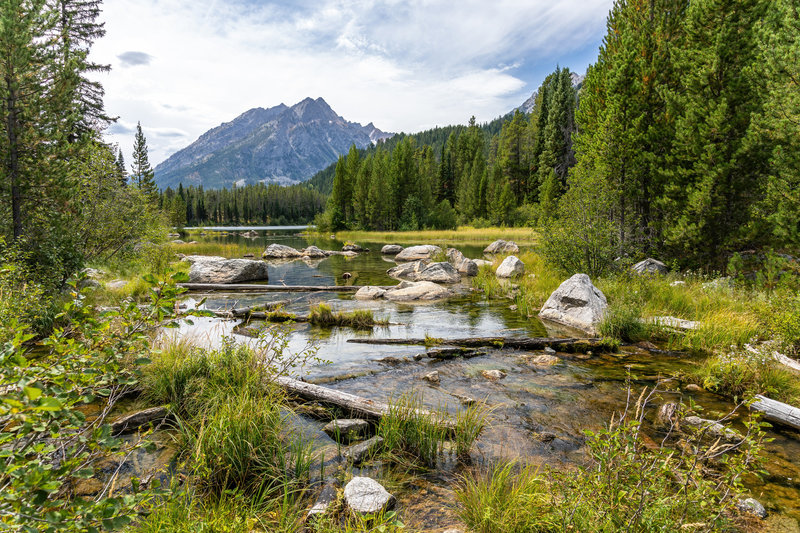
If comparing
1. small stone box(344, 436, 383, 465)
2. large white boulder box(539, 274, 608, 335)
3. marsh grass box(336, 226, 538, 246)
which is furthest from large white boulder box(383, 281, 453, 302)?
marsh grass box(336, 226, 538, 246)

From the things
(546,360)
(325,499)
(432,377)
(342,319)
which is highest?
(325,499)

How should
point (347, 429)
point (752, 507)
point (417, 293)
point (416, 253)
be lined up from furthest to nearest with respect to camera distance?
1. point (416, 253)
2. point (417, 293)
3. point (347, 429)
4. point (752, 507)

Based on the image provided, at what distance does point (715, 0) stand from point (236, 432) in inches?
727

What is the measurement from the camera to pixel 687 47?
14.5 m

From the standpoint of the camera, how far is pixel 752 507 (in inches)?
150

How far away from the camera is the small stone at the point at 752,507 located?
3.78 metres

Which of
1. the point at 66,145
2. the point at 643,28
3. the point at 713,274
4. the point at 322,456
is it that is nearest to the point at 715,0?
the point at 643,28

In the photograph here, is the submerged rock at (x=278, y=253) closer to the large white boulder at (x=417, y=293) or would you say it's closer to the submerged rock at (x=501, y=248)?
the submerged rock at (x=501, y=248)

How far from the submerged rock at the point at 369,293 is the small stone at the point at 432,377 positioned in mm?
8408

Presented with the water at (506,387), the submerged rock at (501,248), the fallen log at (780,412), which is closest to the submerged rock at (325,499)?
the water at (506,387)

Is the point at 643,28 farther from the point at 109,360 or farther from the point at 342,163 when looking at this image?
the point at 342,163

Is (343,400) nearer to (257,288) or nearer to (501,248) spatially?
(257,288)

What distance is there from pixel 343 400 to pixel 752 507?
483 cm

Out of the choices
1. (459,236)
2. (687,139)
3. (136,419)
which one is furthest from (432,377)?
(459,236)
